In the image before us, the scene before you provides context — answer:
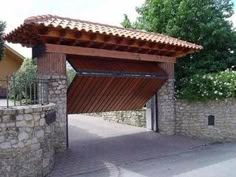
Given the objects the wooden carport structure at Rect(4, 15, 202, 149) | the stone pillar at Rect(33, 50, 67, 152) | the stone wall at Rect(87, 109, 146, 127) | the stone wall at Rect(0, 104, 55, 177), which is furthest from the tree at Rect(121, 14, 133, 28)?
the stone wall at Rect(0, 104, 55, 177)

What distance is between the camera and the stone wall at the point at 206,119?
13.6m

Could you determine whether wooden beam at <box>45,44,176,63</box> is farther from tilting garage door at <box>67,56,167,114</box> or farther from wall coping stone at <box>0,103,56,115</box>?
wall coping stone at <box>0,103,56,115</box>

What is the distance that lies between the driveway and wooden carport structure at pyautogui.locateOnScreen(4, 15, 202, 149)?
141cm

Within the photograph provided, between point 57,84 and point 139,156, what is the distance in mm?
3543

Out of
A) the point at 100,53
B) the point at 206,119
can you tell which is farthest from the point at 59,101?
the point at 206,119

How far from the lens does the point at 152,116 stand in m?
14.6

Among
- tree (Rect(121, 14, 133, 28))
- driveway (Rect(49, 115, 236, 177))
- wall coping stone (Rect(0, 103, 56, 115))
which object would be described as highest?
tree (Rect(121, 14, 133, 28))

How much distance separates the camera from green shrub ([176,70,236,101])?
13.5m

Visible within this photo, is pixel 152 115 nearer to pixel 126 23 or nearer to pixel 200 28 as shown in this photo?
pixel 200 28

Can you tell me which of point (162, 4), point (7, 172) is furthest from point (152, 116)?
point (7, 172)

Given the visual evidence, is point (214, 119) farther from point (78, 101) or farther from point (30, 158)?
point (30, 158)

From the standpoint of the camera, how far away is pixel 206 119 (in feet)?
45.6

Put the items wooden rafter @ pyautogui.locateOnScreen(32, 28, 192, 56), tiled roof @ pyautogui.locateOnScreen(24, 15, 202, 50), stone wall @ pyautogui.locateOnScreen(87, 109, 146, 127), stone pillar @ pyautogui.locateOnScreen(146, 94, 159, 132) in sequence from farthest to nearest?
stone wall @ pyautogui.locateOnScreen(87, 109, 146, 127) → stone pillar @ pyautogui.locateOnScreen(146, 94, 159, 132) → wooden rafter @ pyautogui.locateOnScreen(32, 28, 192, 56) → tiled roof @ pyautogui.locateOnScreen(24, 15, 202, 50)

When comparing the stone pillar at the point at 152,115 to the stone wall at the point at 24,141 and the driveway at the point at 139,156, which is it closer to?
the driveway at the point at 139,156
